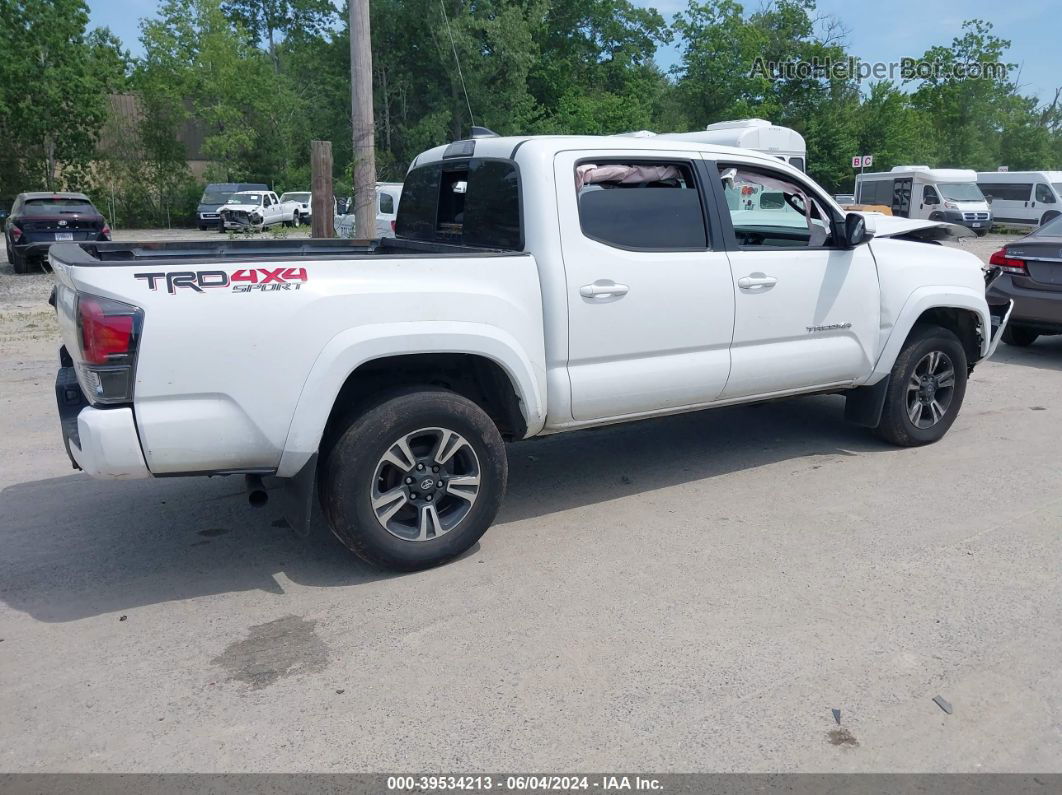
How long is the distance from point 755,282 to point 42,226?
632 inches

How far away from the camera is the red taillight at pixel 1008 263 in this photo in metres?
9.41

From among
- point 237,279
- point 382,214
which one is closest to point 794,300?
point 237,279

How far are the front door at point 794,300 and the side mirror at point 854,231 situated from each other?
0.30ft

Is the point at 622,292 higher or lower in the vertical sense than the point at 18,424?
higher

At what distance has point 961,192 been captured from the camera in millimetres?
30938

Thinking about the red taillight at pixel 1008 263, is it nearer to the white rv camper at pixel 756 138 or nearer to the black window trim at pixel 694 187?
the black window trim at pixel 694 187

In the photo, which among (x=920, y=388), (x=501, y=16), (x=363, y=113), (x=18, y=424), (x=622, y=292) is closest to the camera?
(x=622, y=292)

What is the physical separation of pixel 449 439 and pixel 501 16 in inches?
1273

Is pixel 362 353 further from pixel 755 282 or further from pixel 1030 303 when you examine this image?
pixel 1030 303

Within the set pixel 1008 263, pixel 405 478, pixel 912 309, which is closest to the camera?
pixel 405 478

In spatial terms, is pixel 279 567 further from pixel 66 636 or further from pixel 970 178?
pixel 970 178

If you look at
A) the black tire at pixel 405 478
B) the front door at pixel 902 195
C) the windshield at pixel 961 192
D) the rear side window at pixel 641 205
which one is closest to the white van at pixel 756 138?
the rear side window at pixel 641 205

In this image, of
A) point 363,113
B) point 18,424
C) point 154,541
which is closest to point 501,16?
point 363,113

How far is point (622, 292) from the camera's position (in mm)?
4793
